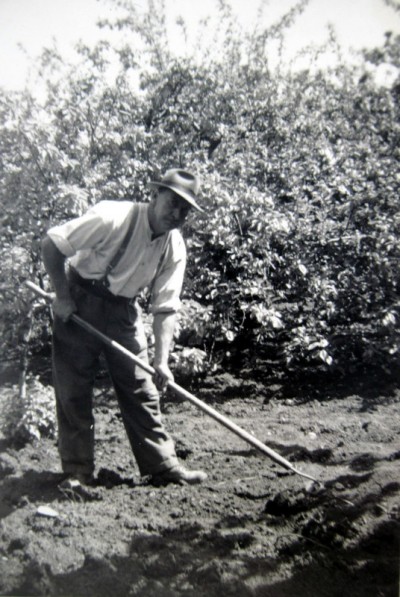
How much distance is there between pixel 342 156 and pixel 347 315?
2072mm

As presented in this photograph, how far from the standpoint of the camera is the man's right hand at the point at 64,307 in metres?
2.79

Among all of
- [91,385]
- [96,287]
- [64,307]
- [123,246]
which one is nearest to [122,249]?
[123,246]

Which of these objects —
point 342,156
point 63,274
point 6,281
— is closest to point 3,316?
point 6,281

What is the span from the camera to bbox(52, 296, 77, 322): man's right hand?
2.79 meters

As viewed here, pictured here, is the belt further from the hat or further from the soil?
the soil

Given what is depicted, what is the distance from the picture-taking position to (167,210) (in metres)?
2.69

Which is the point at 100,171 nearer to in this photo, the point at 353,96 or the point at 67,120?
the point at 67,120

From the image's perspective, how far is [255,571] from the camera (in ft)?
7.26

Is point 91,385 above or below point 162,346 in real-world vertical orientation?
below

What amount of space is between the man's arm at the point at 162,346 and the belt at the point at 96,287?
234 mm

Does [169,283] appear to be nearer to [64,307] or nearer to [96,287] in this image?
[96,287]

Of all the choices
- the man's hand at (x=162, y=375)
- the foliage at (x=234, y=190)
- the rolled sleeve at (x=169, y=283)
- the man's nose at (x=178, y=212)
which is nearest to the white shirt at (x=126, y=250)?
the rolled sleeve at (x=169, y=283)

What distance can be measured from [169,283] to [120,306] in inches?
12.2

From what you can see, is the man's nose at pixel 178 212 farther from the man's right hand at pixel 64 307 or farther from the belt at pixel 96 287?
the man's right hand at pixel 64 307
